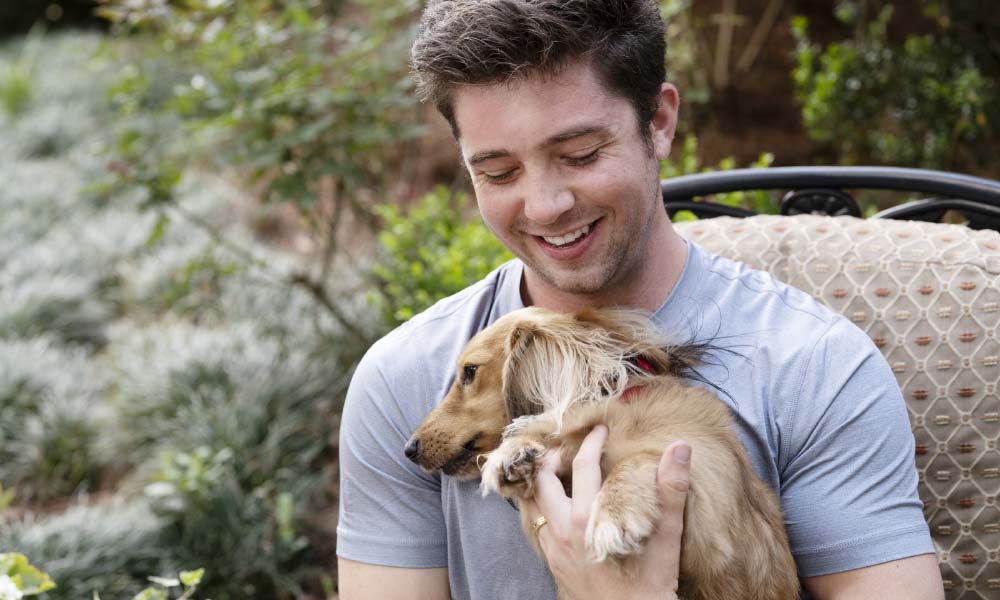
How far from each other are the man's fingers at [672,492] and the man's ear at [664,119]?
87cm

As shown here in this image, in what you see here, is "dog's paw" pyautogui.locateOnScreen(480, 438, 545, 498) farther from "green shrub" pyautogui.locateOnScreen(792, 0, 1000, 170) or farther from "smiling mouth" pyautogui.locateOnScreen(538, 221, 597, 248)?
"green shrub" pyautogui.locateOnScreen(792, 0, 1000, 170)

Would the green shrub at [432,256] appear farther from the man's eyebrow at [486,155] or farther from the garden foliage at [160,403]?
the man's eyebrow at [486,155]

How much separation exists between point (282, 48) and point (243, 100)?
2.35ft

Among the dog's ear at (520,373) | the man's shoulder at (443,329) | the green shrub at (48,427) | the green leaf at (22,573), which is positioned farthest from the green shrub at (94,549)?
the dog's ear at (520,373)

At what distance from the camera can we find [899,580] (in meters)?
1.96

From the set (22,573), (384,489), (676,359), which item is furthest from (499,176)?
(22,573)

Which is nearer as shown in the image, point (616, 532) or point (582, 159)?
point (616, 532)

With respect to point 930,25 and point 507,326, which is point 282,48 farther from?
point 930,25

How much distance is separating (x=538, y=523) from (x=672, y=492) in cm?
34

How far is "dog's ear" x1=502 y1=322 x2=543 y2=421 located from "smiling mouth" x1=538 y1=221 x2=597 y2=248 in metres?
0.21

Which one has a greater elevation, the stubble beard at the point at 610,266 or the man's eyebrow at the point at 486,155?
the man's eyebrow at the point at 486,155

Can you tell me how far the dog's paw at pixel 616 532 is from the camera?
1.89 m

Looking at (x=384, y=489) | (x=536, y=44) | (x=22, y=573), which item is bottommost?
(x=22, y=573)

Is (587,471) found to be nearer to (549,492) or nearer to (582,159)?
(549,492)
